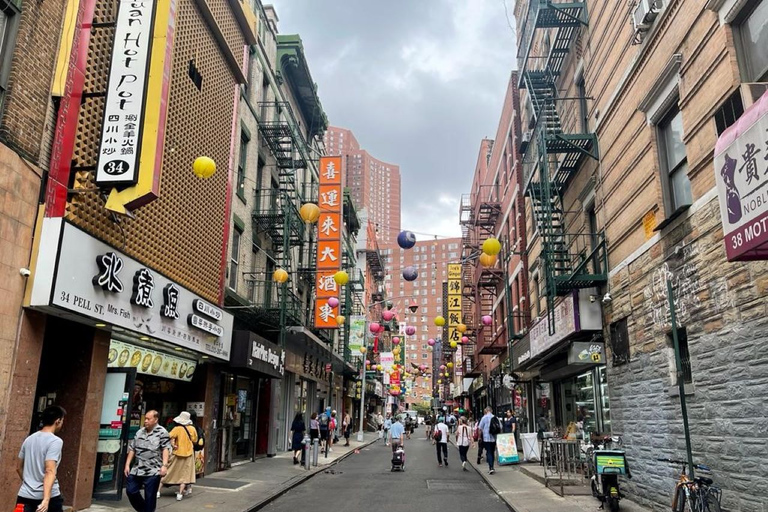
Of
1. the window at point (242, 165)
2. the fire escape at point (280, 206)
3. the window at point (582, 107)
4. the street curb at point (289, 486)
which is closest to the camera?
the street curb at point (289, 486)

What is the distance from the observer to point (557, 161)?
1656 centimetres

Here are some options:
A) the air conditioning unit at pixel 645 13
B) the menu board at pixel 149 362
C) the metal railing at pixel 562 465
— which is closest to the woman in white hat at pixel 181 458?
the menu board at pixel 149 362

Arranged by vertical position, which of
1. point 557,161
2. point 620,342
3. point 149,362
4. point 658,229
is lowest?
point 149,362

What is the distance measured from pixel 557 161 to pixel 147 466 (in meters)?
13.2

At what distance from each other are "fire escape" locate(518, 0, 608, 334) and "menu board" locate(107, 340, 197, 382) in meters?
9.06

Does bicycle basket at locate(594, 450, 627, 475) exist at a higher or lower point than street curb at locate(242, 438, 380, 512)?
higher

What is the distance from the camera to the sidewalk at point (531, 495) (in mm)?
10930

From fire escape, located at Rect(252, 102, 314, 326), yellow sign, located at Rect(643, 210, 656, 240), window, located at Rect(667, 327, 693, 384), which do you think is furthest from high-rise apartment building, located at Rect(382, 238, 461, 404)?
window, located at Rect(667, 327, 693, 384)

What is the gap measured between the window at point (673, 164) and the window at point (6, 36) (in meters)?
10.5

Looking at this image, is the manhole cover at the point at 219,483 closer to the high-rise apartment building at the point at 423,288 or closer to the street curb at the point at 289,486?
the street curb at the point at 289,486

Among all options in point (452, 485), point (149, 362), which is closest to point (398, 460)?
point (452, 485)

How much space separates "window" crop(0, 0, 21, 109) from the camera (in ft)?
28.0

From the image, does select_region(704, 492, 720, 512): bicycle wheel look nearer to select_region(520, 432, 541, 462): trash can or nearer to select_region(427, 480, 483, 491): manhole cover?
select_region(427, 480, 483, 491): manhole cover

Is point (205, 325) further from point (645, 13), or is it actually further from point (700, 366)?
point (645, 13)
